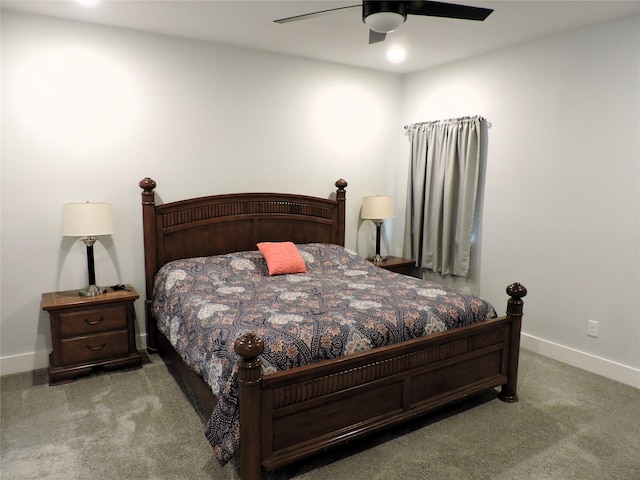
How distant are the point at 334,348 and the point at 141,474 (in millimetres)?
1108

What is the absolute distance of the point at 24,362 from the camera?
3.41 metres

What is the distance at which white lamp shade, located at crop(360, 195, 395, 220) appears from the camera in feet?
15.3

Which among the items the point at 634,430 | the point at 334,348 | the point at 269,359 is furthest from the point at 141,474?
the point at 634,430

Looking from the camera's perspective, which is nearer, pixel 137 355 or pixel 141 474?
pixel 141 474

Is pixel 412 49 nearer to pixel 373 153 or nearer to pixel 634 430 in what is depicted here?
pixel 373 153

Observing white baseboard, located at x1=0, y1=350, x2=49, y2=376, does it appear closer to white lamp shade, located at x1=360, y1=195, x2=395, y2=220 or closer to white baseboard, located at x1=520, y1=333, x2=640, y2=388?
white lamp shade, located at x1=360, y1=195, x2=395, y2=220

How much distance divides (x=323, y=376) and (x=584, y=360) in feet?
7.98

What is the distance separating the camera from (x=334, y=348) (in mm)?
2326

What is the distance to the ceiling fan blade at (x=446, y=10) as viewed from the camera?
2262 millimetres

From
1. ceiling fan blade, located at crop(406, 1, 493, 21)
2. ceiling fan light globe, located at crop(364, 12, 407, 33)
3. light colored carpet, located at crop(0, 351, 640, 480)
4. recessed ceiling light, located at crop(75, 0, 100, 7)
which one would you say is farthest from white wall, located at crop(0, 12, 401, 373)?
ceiling fan blade, located at crop(406, 1, 493, 21)

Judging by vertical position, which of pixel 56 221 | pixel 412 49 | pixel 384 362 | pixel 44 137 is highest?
pixel 412 49

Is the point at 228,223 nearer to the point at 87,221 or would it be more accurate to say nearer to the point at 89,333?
the point at 87,221

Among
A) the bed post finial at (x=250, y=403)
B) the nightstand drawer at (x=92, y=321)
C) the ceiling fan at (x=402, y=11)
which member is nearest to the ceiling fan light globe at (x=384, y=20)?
the ceiling fan at (x=402, y=11)

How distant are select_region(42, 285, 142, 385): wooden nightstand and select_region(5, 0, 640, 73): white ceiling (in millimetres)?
2002
